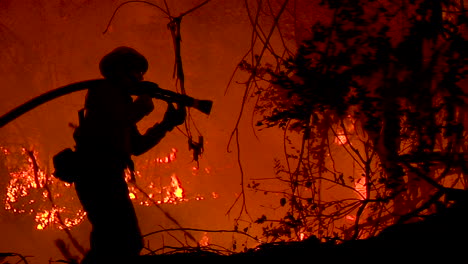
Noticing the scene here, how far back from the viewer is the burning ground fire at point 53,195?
15.5m

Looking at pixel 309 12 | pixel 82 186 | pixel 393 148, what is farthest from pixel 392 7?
pixel 82 186

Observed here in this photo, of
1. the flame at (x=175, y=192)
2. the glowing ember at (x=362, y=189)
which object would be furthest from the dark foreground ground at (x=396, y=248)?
the flame at (x=175, y=192)

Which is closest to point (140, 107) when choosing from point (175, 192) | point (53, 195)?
point (175, 192)

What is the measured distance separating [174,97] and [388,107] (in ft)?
7.44

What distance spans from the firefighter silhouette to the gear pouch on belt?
45mm

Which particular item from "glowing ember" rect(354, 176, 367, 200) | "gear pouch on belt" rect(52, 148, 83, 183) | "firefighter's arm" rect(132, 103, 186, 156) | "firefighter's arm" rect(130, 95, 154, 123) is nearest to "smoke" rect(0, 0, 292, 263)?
"glowing ember" rect(354, 176, 367, 200)

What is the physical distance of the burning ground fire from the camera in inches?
609

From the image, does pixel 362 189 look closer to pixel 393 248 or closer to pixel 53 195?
pixel 393 248

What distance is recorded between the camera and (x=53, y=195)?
15.9m

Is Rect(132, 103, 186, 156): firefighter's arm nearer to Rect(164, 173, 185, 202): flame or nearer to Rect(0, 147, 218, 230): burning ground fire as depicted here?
Rect(0, 147, 218, 230): burning ground fire

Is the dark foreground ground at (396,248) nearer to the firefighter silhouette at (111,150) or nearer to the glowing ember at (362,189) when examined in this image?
the firefighter silhouette at (111,150)

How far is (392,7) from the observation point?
5320 millimetres

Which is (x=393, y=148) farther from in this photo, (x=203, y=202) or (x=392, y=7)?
(x=203, y=202)

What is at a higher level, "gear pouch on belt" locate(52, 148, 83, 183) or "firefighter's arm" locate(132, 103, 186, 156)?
"firefighter's arm" locate(132, 103, 186, 156)
